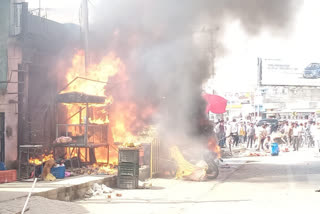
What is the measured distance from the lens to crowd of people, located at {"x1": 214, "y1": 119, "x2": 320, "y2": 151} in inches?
865

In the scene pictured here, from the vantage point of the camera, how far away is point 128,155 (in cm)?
998

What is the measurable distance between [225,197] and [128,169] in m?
2.50

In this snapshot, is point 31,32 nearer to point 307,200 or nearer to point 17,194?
point 17,194

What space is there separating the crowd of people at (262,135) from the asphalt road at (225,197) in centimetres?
965

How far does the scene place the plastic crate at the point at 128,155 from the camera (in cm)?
994

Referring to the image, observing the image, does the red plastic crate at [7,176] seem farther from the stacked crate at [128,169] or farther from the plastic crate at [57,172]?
the stacked crate at [128,169]

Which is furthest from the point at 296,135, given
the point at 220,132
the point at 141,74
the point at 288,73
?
the point at 288,73

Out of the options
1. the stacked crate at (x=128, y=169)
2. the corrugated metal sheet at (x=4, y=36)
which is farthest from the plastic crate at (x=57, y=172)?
the corrugated metal sheet at (x=4, y=36)

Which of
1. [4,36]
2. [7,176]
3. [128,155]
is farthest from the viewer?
[4,36]

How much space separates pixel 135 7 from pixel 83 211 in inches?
398

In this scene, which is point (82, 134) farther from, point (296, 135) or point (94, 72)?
point (296, 135)

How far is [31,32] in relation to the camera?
11.8 m

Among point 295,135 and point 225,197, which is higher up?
point 295,135

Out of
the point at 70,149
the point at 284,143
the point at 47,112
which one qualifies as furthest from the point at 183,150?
the point at 284,143
